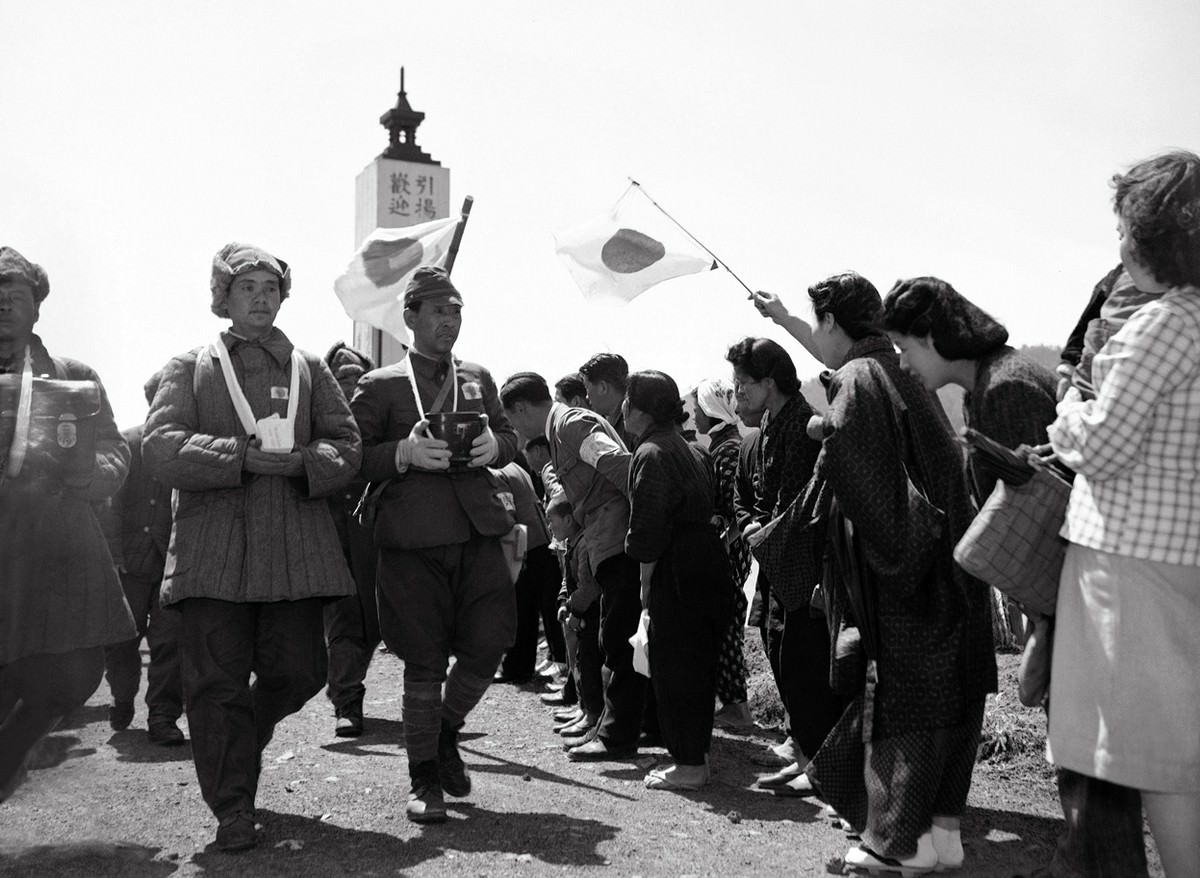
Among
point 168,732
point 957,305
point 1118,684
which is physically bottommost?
point 168,732

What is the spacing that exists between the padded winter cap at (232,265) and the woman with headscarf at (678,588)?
2.01 meters

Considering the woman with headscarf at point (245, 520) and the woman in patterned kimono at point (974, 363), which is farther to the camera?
the woman with headscarf at point (245, 520)

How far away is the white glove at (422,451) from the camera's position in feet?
19.1

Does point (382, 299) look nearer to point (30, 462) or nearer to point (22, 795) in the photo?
point (30, 462)

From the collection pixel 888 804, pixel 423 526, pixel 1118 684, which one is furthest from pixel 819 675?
pixel 1118 684

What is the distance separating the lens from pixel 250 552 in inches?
211

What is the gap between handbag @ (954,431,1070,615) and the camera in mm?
3939

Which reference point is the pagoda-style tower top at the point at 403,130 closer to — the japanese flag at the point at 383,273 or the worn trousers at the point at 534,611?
the worn trousers at the point at 534,611

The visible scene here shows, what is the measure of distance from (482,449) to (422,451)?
0.96ft

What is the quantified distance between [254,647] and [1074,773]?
324cm

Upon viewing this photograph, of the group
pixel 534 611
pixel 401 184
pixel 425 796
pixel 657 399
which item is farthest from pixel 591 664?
pixel 401 184

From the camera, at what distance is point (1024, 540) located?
394 centimetres

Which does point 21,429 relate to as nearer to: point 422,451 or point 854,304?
point 422,451

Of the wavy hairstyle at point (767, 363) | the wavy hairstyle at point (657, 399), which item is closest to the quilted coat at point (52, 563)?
the wavy hairstyle at point (657, 399)
